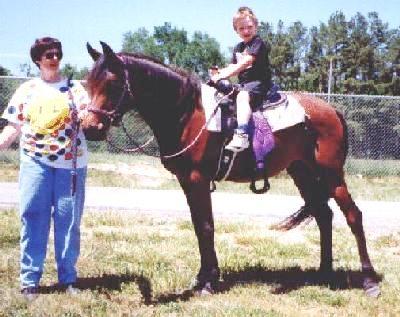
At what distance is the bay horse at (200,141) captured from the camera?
168 inches

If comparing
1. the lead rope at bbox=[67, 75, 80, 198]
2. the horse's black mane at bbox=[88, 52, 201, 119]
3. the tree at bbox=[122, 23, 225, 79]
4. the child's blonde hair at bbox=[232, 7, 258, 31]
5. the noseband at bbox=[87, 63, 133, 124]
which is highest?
the tree at bbox=[122, 23, 225, 79]

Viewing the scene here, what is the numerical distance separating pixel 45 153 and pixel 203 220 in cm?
165

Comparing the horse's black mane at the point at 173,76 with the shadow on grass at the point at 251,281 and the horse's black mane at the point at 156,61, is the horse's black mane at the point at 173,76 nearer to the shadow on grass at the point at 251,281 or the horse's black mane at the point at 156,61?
the horse's black mane at the point at 156,61

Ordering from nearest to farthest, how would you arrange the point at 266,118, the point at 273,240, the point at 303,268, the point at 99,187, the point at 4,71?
1. the point at 266,118
2. the point at 303,268
3. the point at 273,240
4. the point at 99,187
5. the point at 4,71

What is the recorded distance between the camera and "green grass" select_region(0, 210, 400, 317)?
14.5ft

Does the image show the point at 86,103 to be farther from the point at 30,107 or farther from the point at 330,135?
the point at 330,135

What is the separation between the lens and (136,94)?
454 cm

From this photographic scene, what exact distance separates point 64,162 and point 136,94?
0.91m

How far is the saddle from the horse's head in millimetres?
1064

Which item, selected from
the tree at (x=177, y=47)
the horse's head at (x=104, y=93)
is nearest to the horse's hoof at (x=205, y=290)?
the horse's head at (x=104, y=93)

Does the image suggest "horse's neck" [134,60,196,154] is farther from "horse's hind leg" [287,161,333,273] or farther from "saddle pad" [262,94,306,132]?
"horse's hind leg" [287,161,333,273]

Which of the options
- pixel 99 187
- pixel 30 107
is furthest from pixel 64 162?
pixel 99 187

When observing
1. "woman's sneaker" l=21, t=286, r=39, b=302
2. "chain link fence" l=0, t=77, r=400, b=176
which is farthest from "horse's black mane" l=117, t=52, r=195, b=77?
"chain link fence" l=0, t=77, r=400, b=176

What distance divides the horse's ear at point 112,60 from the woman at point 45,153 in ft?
1.41
